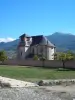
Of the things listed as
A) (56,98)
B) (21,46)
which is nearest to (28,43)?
(21,46)

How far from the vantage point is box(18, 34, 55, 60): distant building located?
14170 cm

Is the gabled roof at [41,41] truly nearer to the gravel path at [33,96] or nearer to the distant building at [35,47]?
the distant building at [35,47]

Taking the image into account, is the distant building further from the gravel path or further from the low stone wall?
the gravel path

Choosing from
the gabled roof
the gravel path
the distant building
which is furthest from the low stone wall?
the gravel path

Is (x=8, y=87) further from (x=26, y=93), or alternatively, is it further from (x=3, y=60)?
(x=3, y=60)

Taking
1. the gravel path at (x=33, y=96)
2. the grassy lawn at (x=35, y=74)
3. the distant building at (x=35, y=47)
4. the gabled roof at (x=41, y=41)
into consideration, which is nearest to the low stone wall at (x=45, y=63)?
the distant building at (x=35, y=47)

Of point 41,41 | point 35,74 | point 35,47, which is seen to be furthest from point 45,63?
point 35,74

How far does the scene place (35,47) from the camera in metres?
147

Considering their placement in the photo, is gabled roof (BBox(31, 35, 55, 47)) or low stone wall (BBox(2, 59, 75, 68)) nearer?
low stone wall (BBox(2, 59, 75, 68))

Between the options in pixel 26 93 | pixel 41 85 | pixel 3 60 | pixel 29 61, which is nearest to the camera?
pixel 26 93

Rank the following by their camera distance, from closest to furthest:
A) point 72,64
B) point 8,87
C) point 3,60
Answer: point 8,87 → point 72,64 → point 3,60

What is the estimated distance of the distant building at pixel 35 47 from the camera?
141700mm

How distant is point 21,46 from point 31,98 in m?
122

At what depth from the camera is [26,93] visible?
28672 mm
